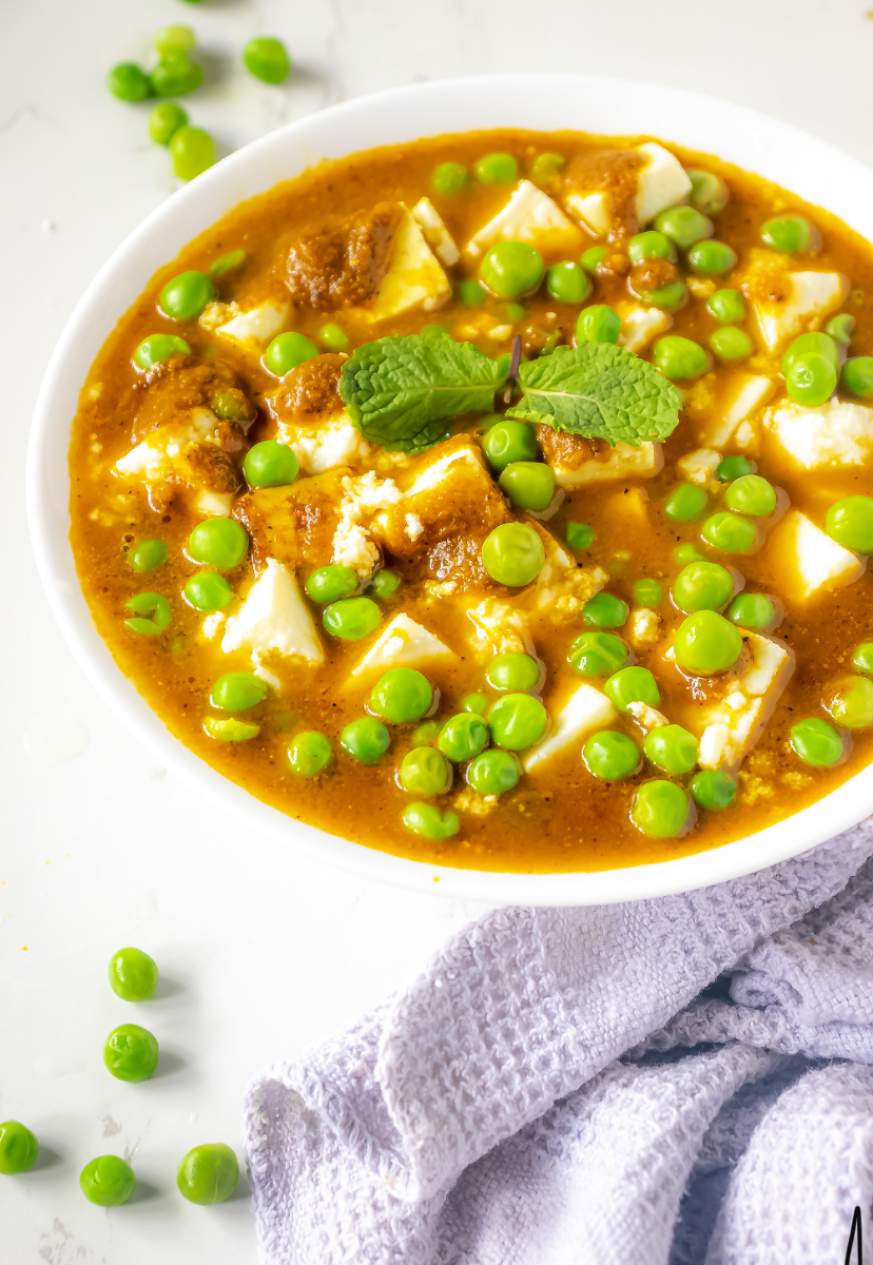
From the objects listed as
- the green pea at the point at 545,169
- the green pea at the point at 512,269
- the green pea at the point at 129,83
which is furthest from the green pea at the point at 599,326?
the green pea at the point at 129,83

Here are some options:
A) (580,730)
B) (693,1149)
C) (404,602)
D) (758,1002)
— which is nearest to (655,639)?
(580,730)

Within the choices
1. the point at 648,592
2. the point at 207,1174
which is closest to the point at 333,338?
the point at 648,592

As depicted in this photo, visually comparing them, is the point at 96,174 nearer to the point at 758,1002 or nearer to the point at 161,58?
the point at 161,58

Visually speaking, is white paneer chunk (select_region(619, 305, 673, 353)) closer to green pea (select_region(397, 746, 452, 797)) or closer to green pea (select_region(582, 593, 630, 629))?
green pea (select_region(582, 593, 630, 629))

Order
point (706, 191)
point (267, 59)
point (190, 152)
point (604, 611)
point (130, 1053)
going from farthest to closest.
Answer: point (267, 59)
point (190, 152)
point (706, 191)
point (130, 1053)
point (604, 611)

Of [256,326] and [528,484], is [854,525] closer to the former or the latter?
[528,484]

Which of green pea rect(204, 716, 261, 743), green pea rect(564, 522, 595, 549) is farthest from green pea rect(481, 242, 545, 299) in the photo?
green pea rect(204, 716, 261, 743)

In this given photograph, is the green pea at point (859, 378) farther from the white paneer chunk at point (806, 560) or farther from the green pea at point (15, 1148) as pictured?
the green pea at point (15, 1148)
